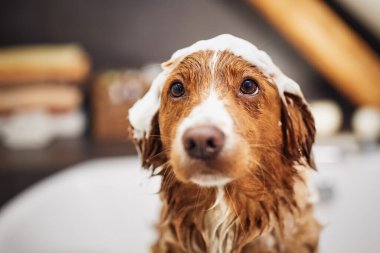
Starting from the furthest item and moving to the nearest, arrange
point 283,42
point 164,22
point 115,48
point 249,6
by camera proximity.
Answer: point 115,48 < point 164,22 < point 249,6 < point 283,42

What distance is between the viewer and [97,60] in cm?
178

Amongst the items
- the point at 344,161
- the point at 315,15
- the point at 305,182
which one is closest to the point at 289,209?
the point at 305,182

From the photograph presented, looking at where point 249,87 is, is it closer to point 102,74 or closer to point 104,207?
point 104,207

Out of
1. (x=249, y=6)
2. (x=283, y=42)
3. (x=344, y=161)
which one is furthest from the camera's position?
(x=344, y=161)

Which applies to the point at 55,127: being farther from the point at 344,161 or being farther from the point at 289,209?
the point at 289,209

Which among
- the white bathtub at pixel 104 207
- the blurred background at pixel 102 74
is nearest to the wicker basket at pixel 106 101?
the blurred background at pixel 102 74

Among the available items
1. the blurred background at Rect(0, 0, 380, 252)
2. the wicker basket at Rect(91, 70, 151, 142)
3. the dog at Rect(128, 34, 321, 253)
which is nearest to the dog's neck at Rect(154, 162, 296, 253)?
the dog at Rect(128, 34, 321, 253)

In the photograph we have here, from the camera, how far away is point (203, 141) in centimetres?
41

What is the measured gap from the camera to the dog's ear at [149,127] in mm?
508

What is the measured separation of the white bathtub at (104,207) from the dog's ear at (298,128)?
382 mm

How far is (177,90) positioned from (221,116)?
8 centimetres

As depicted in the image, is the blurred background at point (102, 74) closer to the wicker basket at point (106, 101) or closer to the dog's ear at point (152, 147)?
the wicker basket at point (106, 101)

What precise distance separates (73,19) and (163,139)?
1.29 metres

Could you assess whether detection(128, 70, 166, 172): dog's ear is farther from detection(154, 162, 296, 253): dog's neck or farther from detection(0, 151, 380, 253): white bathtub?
detection(0, 151, 380, 253): white bathtub
